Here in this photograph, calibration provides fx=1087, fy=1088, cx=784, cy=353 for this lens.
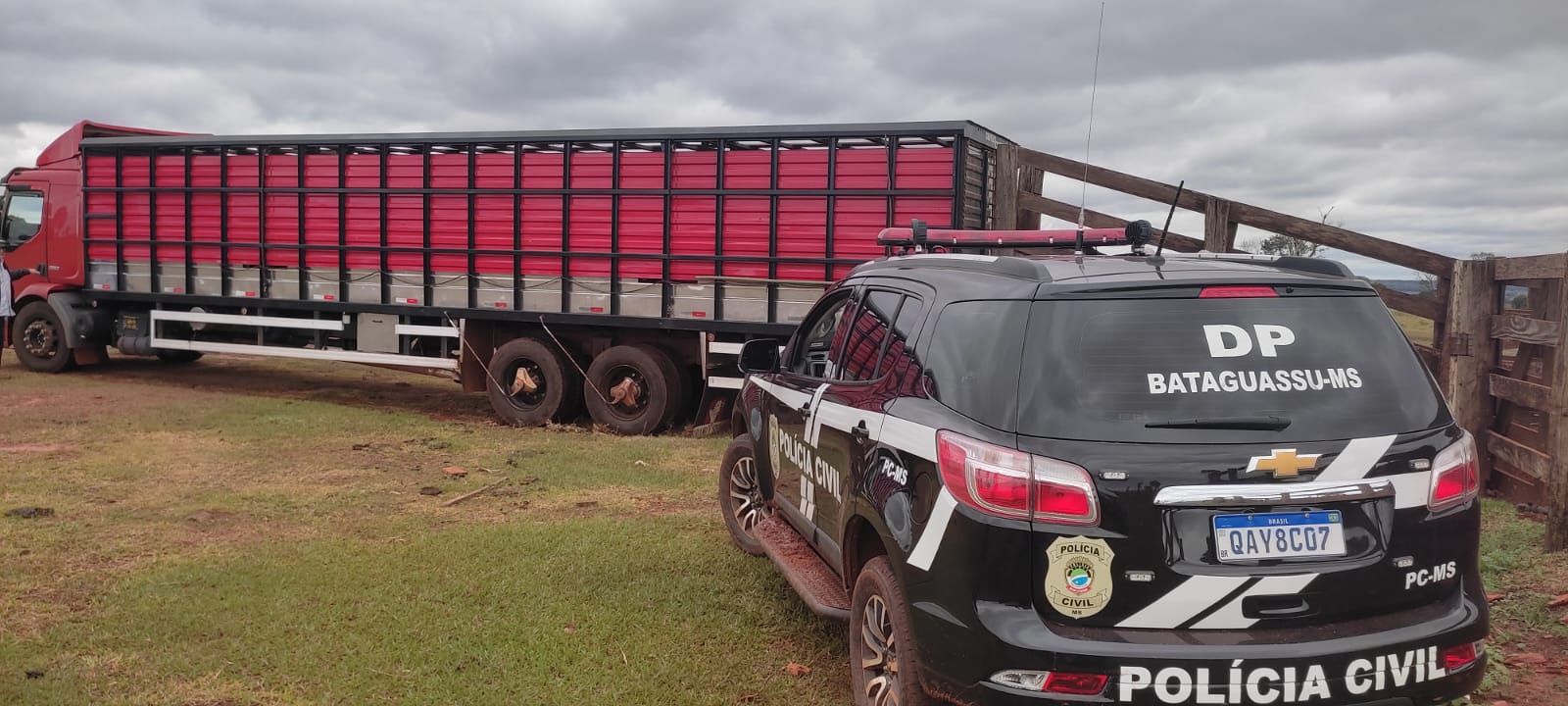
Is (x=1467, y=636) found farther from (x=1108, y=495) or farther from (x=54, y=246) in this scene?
(x=54, y=246)

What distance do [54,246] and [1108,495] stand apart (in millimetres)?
14701

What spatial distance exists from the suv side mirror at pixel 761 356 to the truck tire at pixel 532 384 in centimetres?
578

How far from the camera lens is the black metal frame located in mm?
9328

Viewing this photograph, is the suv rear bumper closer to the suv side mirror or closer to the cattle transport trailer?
A: the suv side mirror

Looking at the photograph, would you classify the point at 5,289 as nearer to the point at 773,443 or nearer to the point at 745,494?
the point at 745,494

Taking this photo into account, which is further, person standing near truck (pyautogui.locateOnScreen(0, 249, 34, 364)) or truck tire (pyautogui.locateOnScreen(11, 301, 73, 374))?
truck tire (pyautogui.locateOnScreen(11, 301, 73, 374))

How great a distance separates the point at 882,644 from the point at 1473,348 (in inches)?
223

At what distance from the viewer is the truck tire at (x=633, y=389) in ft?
33.9

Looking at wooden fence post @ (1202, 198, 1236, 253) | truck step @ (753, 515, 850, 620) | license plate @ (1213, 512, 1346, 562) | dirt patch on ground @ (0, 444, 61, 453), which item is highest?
wooden fence post @ (1202, 198, 1236, 253)

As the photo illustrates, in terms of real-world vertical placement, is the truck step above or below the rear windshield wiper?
below

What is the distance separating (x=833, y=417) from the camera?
3.94 metres

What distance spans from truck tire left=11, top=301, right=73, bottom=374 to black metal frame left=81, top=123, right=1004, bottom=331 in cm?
176

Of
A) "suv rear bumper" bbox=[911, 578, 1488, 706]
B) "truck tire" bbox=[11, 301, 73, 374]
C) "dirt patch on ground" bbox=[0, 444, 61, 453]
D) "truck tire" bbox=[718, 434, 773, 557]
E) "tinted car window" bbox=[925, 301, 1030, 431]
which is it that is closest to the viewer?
"suv rear bumper" bbox=[911, 578, 1488, 706]

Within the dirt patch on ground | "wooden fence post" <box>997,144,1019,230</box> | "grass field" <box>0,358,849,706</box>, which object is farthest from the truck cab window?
"wooden fence post" <box>997,144,1019,230</box>
